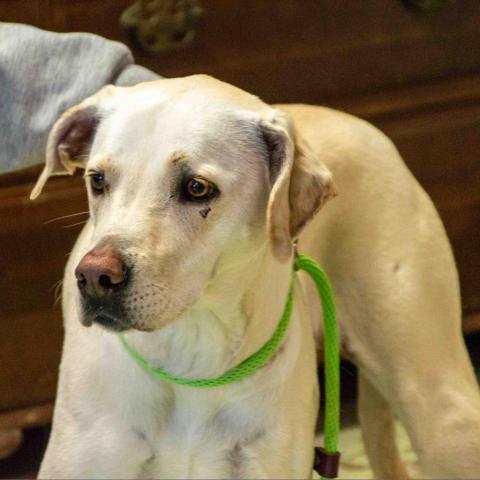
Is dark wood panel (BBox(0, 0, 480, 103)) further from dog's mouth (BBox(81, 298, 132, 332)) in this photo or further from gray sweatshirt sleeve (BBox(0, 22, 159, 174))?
dog's mouth (BBox(81, 298, 132, 332))

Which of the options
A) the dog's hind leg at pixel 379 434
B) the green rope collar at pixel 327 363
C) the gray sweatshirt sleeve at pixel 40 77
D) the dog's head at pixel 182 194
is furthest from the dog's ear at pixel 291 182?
the dog's hind leg at pixel 379 434

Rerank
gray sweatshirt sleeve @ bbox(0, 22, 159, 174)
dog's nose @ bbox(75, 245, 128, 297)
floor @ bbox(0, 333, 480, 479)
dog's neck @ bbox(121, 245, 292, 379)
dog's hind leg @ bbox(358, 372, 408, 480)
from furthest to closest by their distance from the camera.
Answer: floor @ bbox(0, 333, 480, 479)
dog's hind leg @ bbox(358, 372, 408, 480)
gray sweatshirt sleeve @ bbox(0, 22, 159, 174)
dog's neck @ bbox(121, 245, 292, 379)
dog's nose @ bbox(75, 245, 128, 297)

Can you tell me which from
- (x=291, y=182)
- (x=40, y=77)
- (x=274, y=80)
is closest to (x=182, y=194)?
(x=291, y=182)

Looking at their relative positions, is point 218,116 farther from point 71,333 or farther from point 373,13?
point 373,13

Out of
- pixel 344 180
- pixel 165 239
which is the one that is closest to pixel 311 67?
pixel 344 180

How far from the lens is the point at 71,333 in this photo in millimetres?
1196

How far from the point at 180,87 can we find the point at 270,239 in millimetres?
178

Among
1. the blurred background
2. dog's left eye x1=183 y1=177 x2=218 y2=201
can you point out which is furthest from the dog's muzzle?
the blurred background

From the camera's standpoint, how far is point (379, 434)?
1.52 m

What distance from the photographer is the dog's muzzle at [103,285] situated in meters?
0.93

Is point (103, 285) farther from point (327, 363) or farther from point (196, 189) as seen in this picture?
point (327, 363)

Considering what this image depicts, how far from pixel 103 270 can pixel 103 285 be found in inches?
0.8

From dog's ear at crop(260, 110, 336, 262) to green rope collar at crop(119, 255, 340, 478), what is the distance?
14cm

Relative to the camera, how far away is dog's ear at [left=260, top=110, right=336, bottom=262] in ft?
3.34
